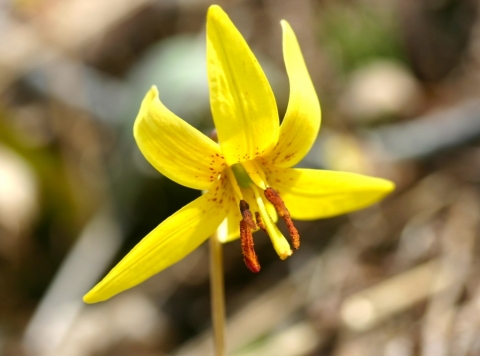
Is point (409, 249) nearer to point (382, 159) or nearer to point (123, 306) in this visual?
point (382, 159)

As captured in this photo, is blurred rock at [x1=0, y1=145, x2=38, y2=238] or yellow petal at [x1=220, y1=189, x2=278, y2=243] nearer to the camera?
yellow petal at [x1=220, y1=189, x2=278, y2=243]

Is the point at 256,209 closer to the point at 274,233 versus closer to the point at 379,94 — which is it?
the point at 274,233

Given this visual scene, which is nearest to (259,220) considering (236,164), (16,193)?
(236,164)

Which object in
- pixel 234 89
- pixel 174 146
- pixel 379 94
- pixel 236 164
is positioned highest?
pixel 234 89

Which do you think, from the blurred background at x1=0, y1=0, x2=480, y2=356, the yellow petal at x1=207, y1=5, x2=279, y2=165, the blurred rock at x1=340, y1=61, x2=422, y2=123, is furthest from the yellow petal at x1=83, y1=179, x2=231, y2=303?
the blurred rock at x1=340, y1=61, x2=422, y2=123

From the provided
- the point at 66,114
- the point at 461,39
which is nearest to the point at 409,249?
the point at 461,39

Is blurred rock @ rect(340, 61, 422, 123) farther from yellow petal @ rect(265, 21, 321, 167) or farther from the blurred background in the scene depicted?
yellow petal @ rect(265, 21, 321, 167)


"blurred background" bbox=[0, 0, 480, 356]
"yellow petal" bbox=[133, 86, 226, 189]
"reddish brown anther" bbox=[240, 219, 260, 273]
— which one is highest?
"yellow petal" bbox=[133, 86, 226, 189]
